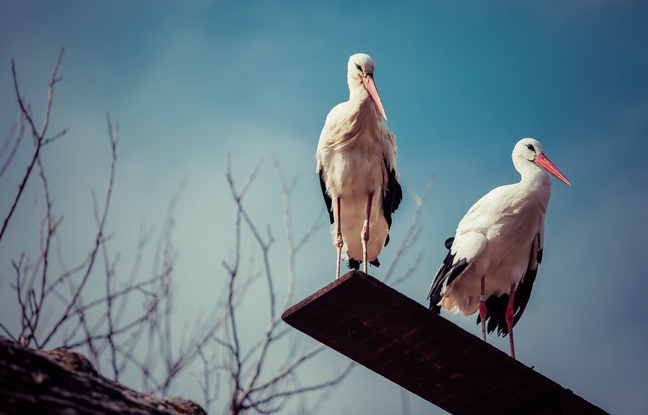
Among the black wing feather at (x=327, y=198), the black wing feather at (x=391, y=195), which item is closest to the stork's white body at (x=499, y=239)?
the black wing feather at (x=391, y=195)

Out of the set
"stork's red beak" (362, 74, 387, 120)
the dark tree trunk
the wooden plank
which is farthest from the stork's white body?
the dark tree trunk

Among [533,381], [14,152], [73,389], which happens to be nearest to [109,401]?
[73,389]

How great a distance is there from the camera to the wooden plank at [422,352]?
16.7ft

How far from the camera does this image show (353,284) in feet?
16.2

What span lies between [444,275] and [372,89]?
1.85m

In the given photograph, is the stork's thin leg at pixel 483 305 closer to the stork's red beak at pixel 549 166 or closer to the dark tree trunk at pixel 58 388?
the stork's red beak at pixel 549 166

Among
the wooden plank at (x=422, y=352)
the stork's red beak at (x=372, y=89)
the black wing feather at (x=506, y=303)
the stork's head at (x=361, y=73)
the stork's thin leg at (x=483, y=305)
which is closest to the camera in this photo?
the wooden plank at (x=422, y=352)

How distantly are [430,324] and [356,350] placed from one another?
514 millimetres

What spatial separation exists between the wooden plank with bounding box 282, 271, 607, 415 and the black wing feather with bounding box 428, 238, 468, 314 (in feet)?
7.12

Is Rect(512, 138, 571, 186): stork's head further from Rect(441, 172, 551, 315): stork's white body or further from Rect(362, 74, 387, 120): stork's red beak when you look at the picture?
Rect(362, 74, 387, 120): stork's red beak

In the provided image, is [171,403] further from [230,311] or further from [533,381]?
[533,381]

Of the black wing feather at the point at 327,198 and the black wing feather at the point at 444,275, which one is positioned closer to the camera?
the black wing feather at the point at 327,198

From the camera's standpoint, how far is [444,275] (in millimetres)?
8023

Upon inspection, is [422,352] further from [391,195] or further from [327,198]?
[327,198]
